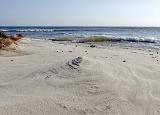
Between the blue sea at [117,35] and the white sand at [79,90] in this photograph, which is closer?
the white sand at [79,90]

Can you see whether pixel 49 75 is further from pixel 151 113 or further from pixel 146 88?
pixel 151 113

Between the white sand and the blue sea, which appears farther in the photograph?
the blue sea

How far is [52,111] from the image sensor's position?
10.2ft

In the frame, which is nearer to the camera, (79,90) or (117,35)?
(79,90)

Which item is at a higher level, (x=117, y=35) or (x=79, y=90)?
(x=79, y=90)

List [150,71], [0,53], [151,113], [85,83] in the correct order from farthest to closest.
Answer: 1. [0,53]
2. [150,71]
3. [85,83]
4. [151,113]

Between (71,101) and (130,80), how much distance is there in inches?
55.2

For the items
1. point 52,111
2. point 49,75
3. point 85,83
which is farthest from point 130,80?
point 52,111

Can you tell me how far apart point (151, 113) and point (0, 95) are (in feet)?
5.41

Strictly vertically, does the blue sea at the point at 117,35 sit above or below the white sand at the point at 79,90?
below

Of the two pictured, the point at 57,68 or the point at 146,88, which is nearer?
the point at 146,88

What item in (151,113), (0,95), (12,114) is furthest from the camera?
(0,95)

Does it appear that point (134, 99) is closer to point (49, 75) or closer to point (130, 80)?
point (130, 80)

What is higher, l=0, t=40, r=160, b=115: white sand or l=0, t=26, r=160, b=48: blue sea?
l=0, t=40, r=160, b=115: white sand
